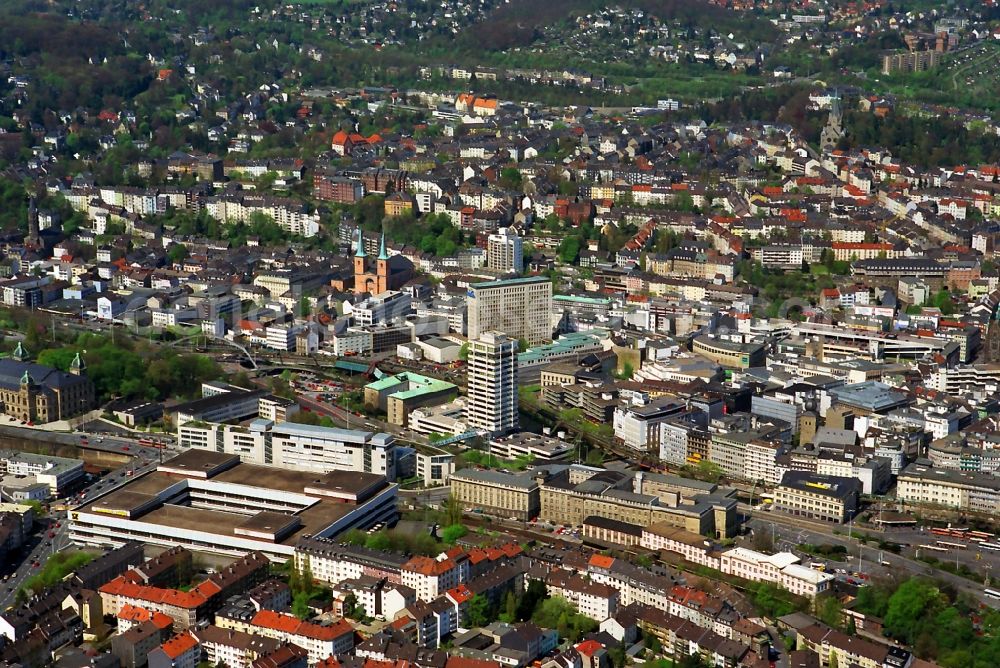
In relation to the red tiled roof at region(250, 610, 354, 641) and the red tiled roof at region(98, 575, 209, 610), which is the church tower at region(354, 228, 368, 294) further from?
the red tiled roof at region(250, 610, 354, 641)

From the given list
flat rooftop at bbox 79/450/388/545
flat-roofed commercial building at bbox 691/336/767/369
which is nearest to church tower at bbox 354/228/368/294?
flat-roofed commercial building at bbox 691/336/767/369

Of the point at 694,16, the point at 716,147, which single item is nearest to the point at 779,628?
the point at 716,147

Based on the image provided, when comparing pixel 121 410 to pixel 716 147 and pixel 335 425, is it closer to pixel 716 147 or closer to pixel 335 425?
pixel 335 425

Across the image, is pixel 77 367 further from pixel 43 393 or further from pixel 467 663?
pixel 467 663


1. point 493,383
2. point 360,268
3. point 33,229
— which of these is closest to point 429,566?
point 493,383

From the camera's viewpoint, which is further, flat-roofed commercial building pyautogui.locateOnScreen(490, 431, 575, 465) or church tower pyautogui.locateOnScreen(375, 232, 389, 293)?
church tower pyautogui.locateOnScreen(375, 232, 389, 293)

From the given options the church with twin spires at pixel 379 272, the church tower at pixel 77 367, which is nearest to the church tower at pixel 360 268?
the church with twin spires at pixel 379 272
